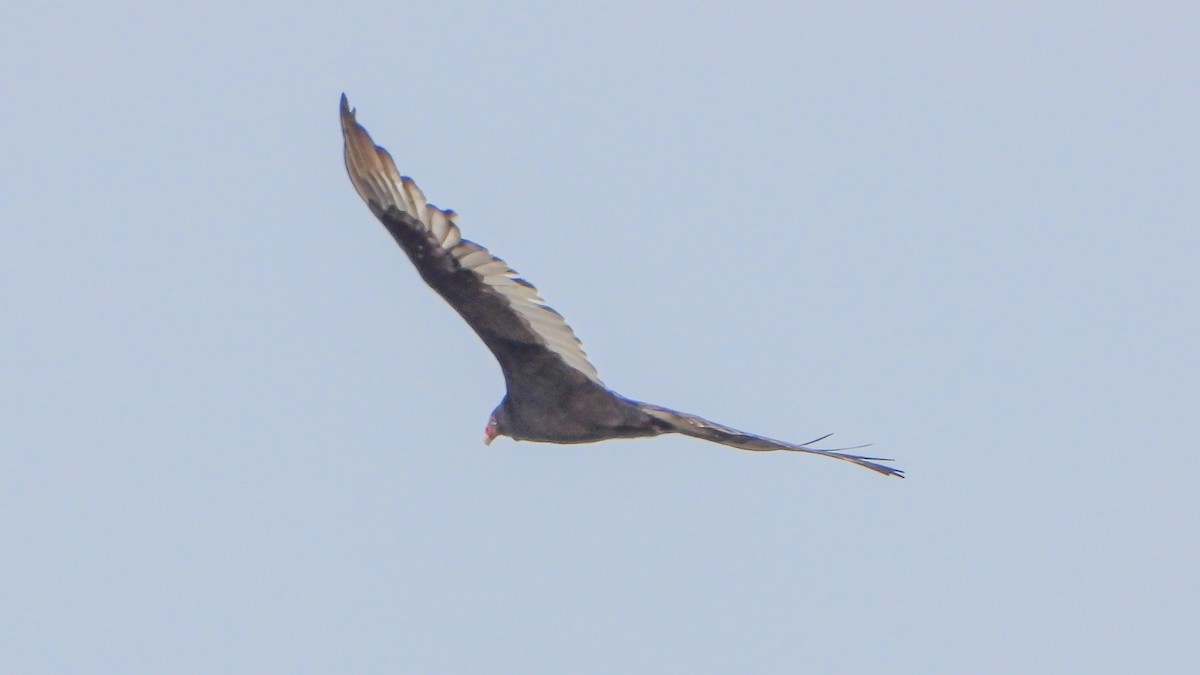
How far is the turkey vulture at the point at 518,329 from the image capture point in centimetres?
1125

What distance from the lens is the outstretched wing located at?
36.9 feet

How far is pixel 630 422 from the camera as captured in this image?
38.5ft

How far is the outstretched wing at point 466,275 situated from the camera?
11.2 metres

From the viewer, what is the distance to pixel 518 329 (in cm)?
1155

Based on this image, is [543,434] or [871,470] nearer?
[871,470]

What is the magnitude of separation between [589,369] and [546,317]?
0.49 m

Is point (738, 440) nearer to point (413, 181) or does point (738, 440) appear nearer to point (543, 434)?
point (543, 434)

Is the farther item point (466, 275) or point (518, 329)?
point (518, 329)

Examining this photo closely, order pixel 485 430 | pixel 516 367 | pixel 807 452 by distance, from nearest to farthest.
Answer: pixel 807 452
pixel 516 367
pixel 485 430

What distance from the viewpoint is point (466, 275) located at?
11266 mm

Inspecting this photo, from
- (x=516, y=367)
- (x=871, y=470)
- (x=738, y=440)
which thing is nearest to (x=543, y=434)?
(x=516, y=367)

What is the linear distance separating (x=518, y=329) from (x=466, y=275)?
508 millimetres

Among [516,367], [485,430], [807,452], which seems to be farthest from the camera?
[485,430]

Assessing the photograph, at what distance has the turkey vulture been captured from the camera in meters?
11.2
